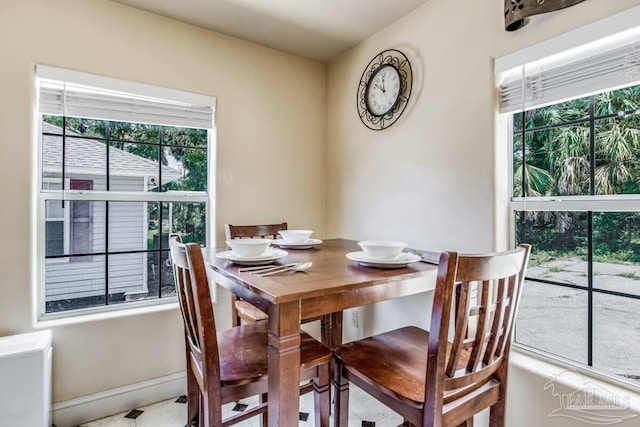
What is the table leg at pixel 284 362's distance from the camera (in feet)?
3.18

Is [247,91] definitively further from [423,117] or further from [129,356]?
[129,356]

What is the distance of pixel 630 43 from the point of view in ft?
4.03

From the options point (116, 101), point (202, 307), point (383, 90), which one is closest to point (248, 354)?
point (202, 307)

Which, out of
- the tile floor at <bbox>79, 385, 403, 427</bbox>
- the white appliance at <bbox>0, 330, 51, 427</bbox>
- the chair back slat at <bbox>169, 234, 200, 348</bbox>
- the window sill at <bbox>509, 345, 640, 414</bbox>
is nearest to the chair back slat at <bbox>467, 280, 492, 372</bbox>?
the window sill at <bbox>509, 345, 640, 414</bbox>

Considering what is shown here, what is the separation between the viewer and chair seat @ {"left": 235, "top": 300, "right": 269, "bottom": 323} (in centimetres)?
183

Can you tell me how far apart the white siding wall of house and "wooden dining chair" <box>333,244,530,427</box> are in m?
1.49

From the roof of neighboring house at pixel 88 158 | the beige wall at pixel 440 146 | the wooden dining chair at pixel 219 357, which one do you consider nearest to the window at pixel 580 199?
the beige wall at pixel 440 146

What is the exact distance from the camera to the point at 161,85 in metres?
2.07

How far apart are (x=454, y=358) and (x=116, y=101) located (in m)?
2.17

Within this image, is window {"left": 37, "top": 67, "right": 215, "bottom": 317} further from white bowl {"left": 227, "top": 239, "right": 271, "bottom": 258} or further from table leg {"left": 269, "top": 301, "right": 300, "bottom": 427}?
table leg {"left": 269, "top": 301, "right": 300, "bottom": 427}

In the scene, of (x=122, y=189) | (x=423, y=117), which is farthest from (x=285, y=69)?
(x=122, y=189)

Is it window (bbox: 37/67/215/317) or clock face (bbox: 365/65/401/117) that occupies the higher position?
clock face (bbox: 365/65/401/117)

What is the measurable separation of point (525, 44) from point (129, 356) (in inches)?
104

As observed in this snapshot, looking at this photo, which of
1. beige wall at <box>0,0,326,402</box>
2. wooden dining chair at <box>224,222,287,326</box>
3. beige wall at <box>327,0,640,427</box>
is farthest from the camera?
wooden dining chair at <box>224,222,287,326</box>
